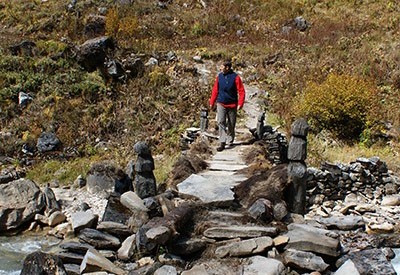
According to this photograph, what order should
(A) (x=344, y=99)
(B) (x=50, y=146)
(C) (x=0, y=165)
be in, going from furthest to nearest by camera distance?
(B) (x=50, y=146), (C) (x=0, y=165), (A) (x=344, y=99)

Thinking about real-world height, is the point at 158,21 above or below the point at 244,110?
above

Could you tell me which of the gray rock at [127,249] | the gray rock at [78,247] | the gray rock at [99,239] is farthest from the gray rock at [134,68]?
the gray rock at [127,249]

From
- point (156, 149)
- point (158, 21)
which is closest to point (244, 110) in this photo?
point (156, 149)

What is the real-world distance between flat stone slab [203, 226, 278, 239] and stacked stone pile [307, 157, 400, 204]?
2.72 m

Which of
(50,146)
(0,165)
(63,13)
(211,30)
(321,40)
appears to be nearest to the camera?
(0,165)

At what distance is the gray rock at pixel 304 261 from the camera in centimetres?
587

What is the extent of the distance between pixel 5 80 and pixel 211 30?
10141 mm

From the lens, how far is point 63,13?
24.5 m

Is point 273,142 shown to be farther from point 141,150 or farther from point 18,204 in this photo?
point 18,204

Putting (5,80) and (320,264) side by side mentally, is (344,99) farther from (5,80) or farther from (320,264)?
(5,80)

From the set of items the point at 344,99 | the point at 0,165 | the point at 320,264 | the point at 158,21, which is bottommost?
the point at 0,165

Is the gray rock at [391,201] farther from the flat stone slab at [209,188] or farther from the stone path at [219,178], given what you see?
the flat stone slab at [209,188]

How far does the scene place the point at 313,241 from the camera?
612 cm

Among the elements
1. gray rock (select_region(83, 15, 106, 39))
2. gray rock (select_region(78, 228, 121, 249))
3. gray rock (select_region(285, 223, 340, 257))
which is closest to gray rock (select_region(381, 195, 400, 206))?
gray rock (select_region(285, 223, 340, 257))
